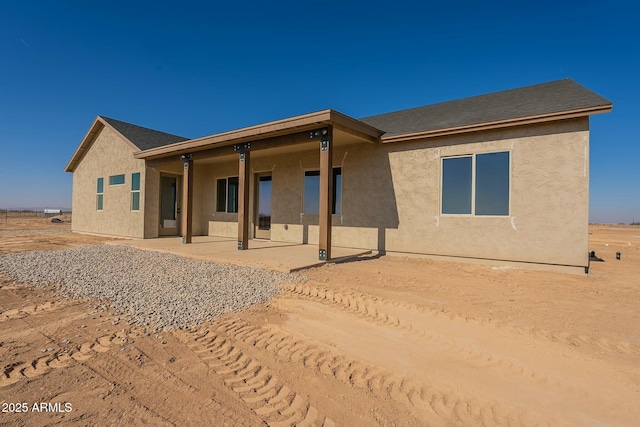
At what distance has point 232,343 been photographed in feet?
9.87

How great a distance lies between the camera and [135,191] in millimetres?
12375

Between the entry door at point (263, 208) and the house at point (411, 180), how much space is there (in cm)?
5

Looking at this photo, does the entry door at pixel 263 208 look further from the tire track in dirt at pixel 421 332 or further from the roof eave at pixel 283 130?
the tire track in dirt at pixel 421 332

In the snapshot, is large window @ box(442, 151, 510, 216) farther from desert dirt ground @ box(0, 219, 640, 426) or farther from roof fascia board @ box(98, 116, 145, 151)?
roof fascia board @ box(98, 116, 145, 151)

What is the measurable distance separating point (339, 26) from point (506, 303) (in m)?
13.7

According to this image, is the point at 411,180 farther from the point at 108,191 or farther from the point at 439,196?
the point at 108,191

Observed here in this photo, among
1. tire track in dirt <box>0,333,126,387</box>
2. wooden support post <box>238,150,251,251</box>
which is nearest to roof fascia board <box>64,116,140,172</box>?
wooden support post <box>238,150,251,251</box>

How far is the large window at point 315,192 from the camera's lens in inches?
376

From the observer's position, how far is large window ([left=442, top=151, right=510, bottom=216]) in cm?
697

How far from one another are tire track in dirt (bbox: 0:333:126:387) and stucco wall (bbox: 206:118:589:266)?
7.07 m

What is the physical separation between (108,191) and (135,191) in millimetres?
2590

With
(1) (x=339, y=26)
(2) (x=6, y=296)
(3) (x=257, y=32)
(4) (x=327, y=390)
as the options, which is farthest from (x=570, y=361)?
(3) (x=257, y=32)

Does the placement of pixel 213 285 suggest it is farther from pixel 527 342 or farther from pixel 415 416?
pixel 527 342

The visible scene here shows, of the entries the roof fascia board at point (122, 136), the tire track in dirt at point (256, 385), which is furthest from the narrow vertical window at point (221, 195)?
the tire track in dirt at point (256, 385)
